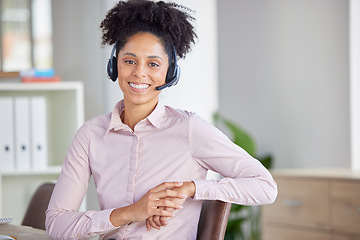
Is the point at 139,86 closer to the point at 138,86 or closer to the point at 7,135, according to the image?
the point at 138,86

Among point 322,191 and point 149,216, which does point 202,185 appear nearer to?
point 149,216

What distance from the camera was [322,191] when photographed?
13.0 feet

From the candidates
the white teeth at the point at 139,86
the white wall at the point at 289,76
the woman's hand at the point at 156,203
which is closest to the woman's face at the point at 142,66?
the white teeth at the point at 139,86

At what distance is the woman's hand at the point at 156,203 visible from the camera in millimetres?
1571

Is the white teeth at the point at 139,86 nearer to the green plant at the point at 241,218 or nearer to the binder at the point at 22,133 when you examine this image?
the binder at the point at 22,133

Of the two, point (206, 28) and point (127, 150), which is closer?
point (127, 150)

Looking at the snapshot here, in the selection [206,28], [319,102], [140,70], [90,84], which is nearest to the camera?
[140,70]

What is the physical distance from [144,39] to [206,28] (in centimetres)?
152

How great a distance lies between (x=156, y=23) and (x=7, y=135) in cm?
180

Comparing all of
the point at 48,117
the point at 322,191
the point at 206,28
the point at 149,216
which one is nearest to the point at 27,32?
the point at 48,117

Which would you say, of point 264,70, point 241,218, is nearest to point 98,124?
point 241,218

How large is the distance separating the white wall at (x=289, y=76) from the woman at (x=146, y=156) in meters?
2.77

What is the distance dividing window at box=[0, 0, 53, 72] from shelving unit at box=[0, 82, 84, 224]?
0.36 meters

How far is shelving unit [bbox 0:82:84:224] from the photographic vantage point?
340 cm
